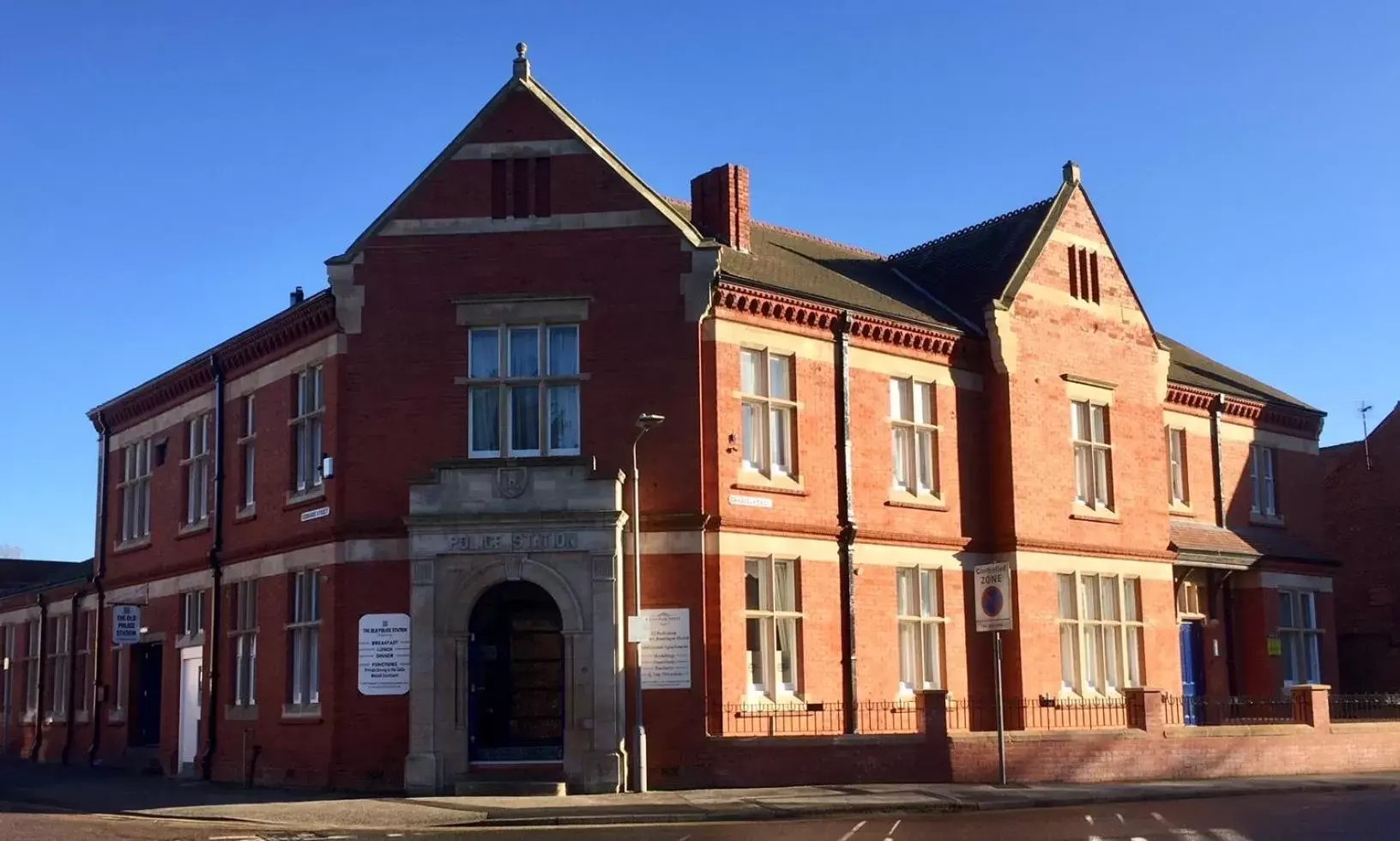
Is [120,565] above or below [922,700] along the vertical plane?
above

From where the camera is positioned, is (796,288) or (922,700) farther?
(796,288)

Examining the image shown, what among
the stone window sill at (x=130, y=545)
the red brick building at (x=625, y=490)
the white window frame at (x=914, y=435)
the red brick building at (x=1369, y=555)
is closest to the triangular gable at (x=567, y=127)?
the red brick building at (x=625, y=490)

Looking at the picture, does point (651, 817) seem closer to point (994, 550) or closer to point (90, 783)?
point (994, 550)

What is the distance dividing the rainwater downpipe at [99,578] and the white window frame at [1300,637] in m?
29.4

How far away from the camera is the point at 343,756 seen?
24.2m

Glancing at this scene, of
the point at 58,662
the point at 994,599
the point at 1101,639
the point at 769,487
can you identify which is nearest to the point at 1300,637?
the point at 1101,639

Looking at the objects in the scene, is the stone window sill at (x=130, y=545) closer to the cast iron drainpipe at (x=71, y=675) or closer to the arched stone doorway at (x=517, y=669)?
the cast iron drainpipe at (x=71, y=675)

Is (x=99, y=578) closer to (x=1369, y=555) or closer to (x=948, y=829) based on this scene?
(x=948, y=829)

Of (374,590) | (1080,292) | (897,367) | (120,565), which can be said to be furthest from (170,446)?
(1080,292)

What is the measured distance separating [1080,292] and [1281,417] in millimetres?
9552

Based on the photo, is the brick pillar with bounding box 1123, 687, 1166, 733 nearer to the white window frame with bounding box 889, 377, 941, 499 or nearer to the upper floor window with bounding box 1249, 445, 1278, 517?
the white window frame with bounding box 889, 377, 941, 499

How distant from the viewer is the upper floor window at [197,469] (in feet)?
103

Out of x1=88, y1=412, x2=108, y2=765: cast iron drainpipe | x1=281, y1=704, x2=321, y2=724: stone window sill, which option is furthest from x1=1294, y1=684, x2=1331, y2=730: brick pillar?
x1=88, y1=412, x2=108, y2=765: cast iron drainpipe

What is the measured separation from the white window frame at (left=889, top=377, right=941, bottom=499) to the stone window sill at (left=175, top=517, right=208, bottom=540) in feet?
49.4
